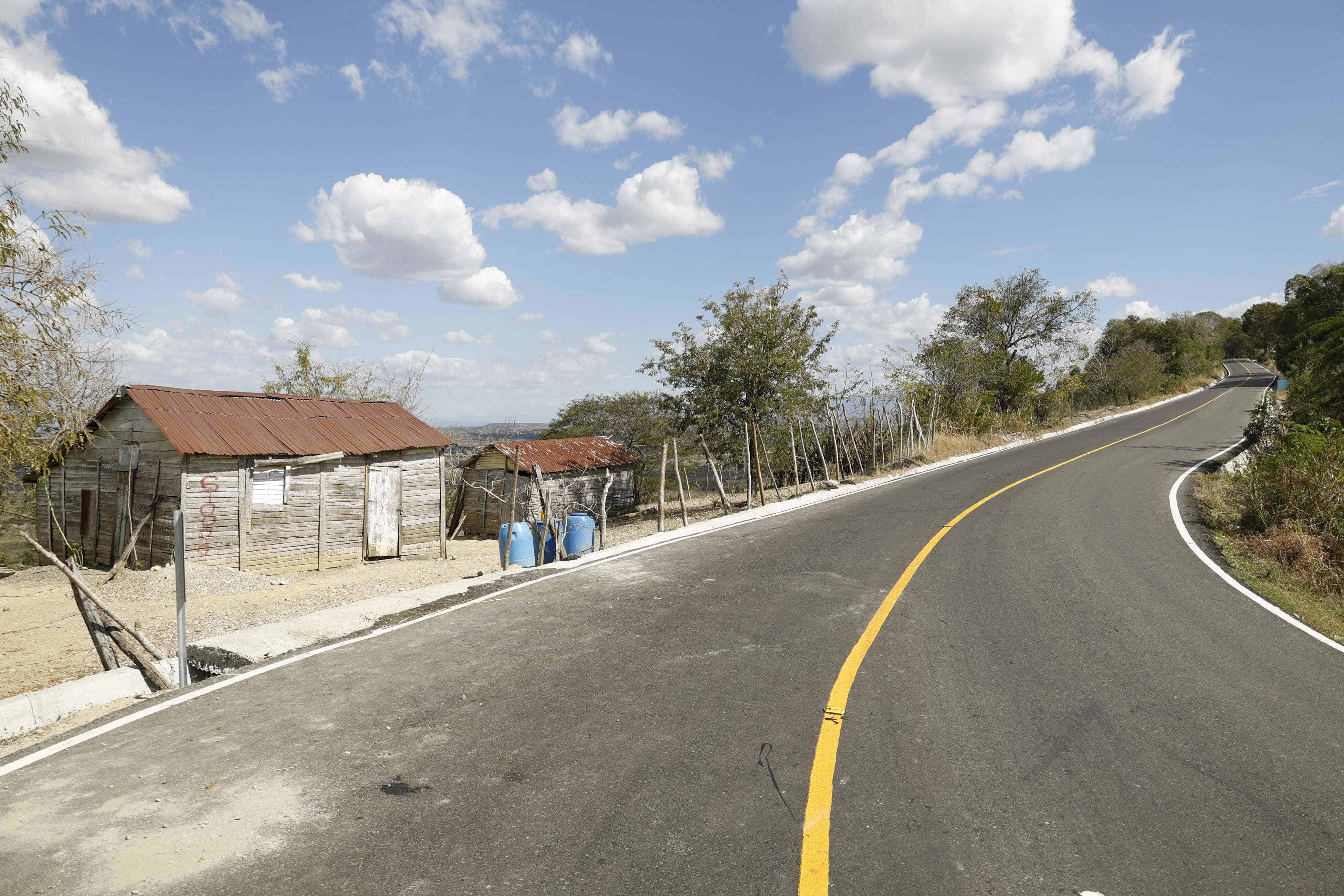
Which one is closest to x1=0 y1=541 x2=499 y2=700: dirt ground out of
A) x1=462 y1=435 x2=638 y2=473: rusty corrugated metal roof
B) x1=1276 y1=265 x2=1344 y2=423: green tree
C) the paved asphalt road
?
the paved asphalt road

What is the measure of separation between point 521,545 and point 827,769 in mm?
14929

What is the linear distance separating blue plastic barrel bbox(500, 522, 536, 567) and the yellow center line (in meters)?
11.8

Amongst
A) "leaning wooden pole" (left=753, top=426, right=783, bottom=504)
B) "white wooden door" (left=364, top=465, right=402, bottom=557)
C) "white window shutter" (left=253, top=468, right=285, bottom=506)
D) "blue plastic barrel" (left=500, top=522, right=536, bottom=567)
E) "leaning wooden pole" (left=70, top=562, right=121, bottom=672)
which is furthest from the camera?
"leaning wooden pole" (left=753, top=426, right=783, bottom=504)

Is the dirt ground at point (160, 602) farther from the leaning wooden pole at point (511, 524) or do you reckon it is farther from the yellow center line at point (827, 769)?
the yellow center line at point (827, 769)

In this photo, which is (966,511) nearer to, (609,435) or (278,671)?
(278,671)

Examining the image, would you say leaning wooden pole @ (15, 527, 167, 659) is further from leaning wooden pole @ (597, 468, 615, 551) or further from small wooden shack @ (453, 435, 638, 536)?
small wooden shack @ (453, 435, 638, 536)

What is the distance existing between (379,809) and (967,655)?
4.56 m

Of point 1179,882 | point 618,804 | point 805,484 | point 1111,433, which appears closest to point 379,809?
point 618,804

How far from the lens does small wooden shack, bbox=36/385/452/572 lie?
51.7 feet

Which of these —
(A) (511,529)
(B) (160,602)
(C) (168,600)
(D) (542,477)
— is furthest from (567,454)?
(B) (160,602)

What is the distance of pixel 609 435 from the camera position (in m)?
39.6

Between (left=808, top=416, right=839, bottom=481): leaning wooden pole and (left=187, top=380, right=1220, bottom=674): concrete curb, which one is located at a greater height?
(left=808, top=416, right=839, bottom=481): leaning wooden pole

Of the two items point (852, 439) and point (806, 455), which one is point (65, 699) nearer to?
point (806, 455)

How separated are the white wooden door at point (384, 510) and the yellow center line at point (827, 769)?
15598 millimetres
